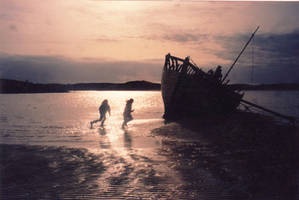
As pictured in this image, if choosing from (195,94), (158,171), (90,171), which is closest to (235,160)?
(158,171)

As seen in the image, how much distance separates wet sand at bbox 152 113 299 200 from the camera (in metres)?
5.59

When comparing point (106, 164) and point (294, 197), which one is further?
point (106, 164)

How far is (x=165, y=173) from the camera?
263 inches

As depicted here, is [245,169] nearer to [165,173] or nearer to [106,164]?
[165,173]

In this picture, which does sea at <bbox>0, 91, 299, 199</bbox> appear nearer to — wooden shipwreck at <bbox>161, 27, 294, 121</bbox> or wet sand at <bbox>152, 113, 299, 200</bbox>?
wet sand at <bbox>152, 113, 299, 200</bbox>

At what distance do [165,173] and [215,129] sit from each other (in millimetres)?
8350

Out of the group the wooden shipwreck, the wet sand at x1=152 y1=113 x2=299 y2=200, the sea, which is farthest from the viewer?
the wooden shipwreck

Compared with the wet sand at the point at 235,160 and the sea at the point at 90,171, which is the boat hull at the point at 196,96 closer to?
the wet sand at the point at 235,160

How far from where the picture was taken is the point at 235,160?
8.09 metres

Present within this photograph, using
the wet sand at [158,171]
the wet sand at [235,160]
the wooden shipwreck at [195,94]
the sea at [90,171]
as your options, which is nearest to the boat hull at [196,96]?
the wooden shipwreck at [195,94]

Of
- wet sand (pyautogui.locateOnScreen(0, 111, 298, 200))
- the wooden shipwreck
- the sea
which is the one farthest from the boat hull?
the sea

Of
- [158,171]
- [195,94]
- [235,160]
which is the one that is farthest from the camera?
[195,94]

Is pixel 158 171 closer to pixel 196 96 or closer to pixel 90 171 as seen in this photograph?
pixel 90 171

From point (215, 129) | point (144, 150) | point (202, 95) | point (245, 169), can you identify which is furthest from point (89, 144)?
point (202, 95)
